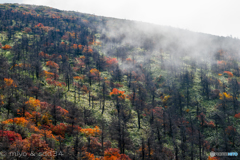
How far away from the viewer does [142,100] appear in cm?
7575

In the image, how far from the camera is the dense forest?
38625 millimetres

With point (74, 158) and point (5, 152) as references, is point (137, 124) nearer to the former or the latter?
point (74, 158)

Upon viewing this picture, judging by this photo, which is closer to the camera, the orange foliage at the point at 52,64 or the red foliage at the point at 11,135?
the red foliage at the point at 11,135

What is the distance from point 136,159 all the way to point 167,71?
89.5 meters

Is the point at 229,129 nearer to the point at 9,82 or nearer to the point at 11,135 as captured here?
the point at 11,135

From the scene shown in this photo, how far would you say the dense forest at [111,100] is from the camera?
127 feet

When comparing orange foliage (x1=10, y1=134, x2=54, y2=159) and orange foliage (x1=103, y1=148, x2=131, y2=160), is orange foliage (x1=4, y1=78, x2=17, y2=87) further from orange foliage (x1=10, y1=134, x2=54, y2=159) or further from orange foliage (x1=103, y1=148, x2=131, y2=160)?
orange foliage (x1=103, y1=148, x2=131, y2=160)

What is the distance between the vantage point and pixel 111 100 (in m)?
75.2

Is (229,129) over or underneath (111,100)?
underneath

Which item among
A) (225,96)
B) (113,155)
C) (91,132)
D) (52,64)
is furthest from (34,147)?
(225,96)

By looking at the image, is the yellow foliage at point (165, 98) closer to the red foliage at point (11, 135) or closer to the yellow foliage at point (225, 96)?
the yellow foliage at point (225, 96)

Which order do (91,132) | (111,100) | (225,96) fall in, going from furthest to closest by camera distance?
(225,96)
(111,100)
(91,132)

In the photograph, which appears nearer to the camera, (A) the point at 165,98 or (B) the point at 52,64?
(A) the point at 165,98

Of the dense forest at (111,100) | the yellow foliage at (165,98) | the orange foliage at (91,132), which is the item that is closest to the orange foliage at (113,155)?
the dense forest at (111,100)
